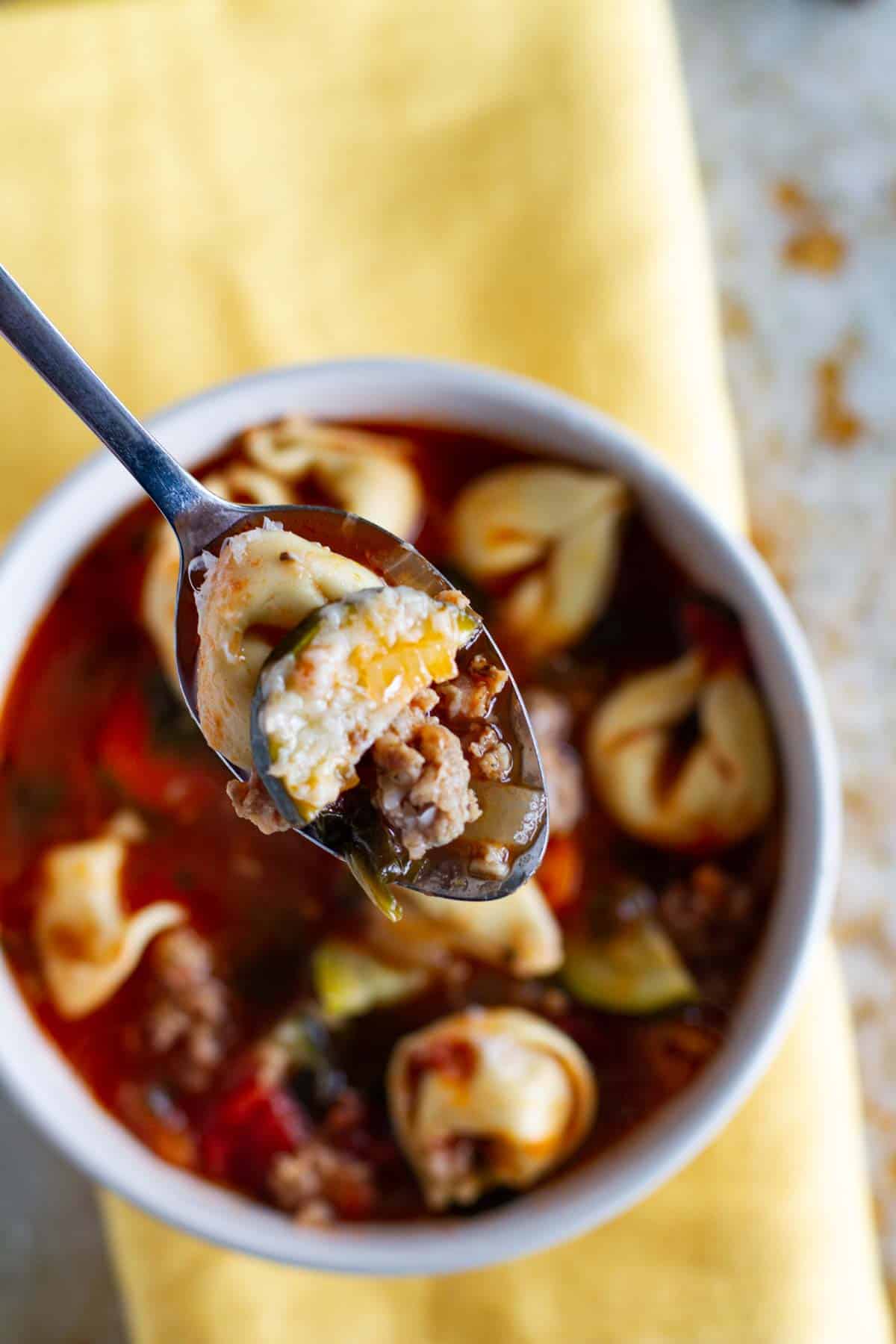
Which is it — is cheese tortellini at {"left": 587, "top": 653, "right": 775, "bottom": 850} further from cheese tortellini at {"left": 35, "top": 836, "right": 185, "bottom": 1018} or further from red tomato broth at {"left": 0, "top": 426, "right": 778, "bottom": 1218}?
cheese tortellini at {"left": 35, "top": 836, "right": 185, "bottom": 1018}

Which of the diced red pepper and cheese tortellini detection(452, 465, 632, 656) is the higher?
cheese tortellini detection(452, 465, 632, 656)

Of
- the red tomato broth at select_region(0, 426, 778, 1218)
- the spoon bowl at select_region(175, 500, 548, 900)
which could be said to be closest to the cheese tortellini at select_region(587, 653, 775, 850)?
the red tomato broth at select_region(0, 426, 778, 1218)

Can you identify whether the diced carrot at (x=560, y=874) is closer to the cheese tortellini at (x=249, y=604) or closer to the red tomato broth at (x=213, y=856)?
the red tomato broth at (x=213, y=856)

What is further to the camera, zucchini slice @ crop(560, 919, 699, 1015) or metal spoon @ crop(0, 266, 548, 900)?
zucchini slice @ crop(560, 919, 699, 1015)

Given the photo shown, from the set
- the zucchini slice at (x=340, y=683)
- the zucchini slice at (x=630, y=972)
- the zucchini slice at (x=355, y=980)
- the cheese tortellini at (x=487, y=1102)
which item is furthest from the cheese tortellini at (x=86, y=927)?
the zucchini slice at (x=340, y=683)

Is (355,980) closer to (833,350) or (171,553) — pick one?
(171,553)

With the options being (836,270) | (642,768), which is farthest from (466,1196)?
(836,270)

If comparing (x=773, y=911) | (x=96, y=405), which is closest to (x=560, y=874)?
(x=773, y=911)
